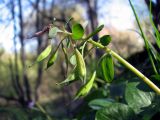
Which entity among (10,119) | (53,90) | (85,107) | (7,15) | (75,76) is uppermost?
(7,15)

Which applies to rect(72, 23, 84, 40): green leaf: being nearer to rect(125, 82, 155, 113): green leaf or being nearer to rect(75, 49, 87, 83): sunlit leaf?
rect(75, 49, 87, 83): sunlit leaf

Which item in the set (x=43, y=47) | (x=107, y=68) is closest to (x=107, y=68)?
(x=107, y=68)

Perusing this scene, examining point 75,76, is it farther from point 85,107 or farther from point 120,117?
point 85,107

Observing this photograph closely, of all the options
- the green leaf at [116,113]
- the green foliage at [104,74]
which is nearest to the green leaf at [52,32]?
the green foliage at [104,74]

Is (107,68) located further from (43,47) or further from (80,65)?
(43,47)

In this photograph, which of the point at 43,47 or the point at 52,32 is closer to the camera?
the point at 52,32

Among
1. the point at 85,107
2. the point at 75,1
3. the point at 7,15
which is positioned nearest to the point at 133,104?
the point at 85,107

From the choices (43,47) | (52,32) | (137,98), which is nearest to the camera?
(52,32)
